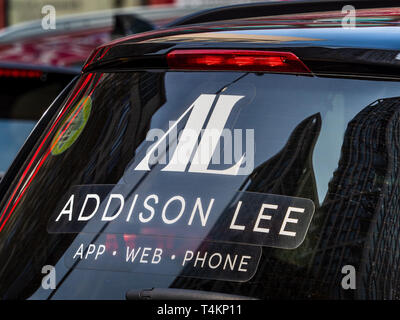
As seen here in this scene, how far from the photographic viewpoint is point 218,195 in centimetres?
226

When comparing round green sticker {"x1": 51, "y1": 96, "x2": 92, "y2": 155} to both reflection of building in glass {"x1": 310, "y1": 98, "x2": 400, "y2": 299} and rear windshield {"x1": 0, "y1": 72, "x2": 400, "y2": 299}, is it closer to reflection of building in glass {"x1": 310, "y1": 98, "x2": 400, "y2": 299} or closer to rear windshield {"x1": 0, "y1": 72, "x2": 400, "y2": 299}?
Answer: rear windshield {"x1": 0, "y1": 72, "x2": 400, "y2": 299}

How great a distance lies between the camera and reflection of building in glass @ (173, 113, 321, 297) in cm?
211

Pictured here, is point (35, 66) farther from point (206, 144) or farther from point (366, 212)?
point (366, 212)

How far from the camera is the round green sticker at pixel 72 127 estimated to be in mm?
2518

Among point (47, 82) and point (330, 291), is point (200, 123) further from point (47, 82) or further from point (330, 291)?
point (47, 82)

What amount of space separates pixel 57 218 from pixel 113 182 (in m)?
0.18

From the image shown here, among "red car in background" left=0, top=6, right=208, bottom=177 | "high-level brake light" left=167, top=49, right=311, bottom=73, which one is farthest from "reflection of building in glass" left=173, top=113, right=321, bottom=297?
"red car in background" left=0, top=6, right=208, bottom=177

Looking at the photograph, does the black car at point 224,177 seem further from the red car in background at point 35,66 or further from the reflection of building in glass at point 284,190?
the red car in background at point 35,66

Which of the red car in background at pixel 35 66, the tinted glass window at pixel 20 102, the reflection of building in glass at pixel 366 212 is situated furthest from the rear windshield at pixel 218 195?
the tinted glass window at pixel 20 102

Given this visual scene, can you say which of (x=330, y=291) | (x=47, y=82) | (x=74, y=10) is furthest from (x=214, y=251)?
(x=74, y=10)

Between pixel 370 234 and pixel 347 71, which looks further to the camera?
pixel 347 71

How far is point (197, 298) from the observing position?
2117mm

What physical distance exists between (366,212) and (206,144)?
0.45 metres

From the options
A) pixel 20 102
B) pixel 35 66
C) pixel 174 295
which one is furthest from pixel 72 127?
pixel 20 102
